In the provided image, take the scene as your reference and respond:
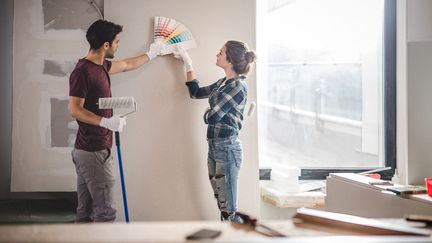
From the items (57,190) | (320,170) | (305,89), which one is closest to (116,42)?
(57,190)

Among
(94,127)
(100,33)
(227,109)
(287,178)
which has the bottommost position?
(287,178)

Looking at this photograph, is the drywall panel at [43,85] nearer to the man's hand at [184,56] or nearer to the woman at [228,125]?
the man's hand at [184,56]

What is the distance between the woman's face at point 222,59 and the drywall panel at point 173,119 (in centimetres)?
19

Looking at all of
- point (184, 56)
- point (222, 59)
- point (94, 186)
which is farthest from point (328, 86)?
point (94, 186)

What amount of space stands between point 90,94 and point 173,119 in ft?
2.18

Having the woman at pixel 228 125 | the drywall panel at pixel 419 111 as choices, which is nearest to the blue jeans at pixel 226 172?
the woman at pixel 228 125

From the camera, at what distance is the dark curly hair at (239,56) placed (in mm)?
3068

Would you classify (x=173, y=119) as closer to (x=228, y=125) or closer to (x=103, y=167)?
(x=228, y=125)

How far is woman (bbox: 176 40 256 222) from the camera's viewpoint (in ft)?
9.87

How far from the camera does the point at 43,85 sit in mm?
3109

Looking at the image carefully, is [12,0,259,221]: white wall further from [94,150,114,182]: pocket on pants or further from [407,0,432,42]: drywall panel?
[407,0,432,42]: drywall panel

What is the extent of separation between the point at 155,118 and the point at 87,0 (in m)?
0.94

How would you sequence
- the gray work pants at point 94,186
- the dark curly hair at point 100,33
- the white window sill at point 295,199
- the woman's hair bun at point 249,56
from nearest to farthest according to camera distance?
the gray work pants at point 94,186 < the dark curly hair at point 100,33 < the woman's hair bun at point 249,56 < the white window sill at point 295,199

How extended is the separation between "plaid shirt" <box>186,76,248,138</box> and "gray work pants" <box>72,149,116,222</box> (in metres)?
0.72
